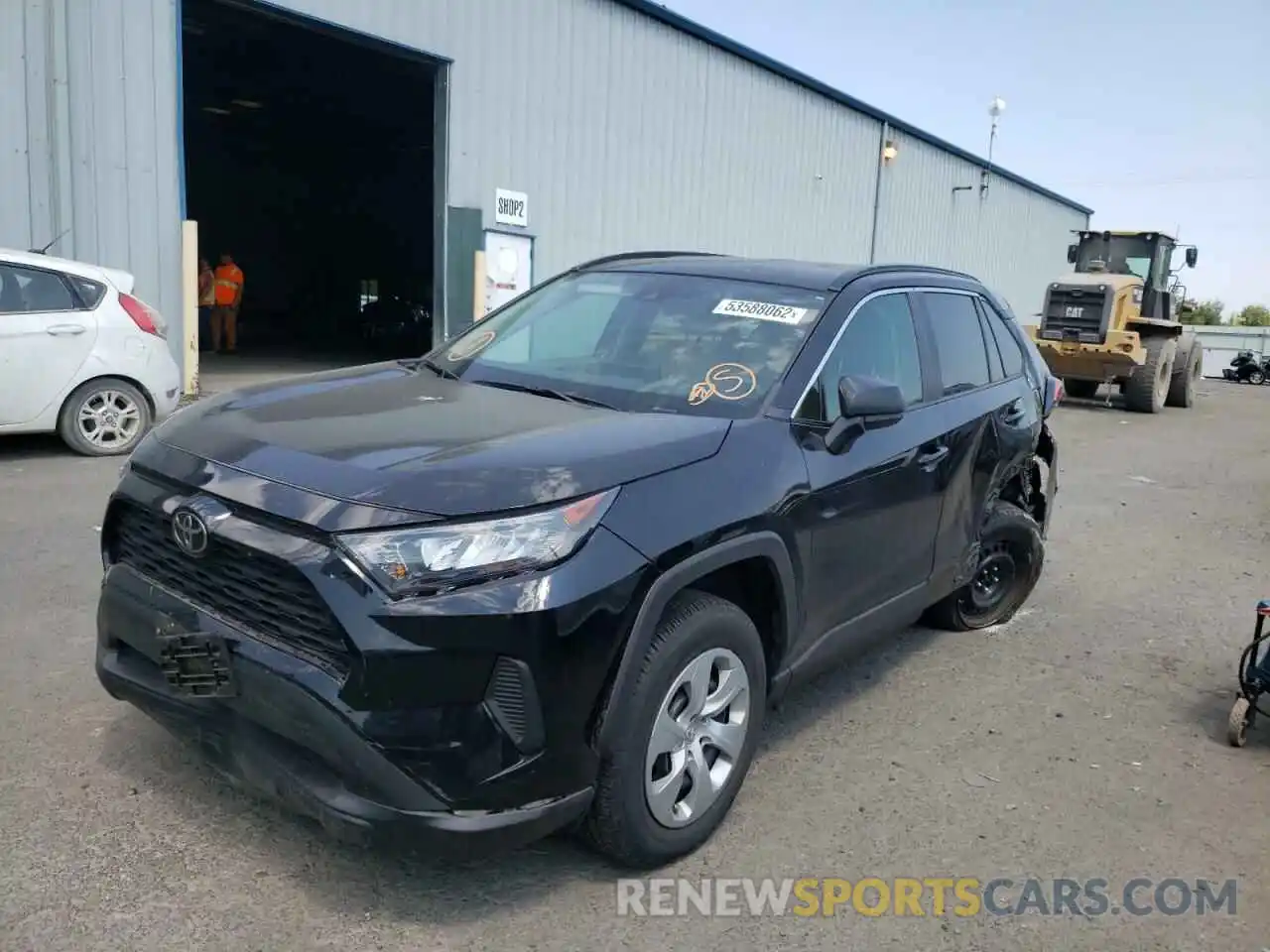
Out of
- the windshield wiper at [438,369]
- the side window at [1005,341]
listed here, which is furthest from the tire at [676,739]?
the side window at [1005,341]

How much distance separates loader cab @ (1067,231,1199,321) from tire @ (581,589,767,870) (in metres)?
17.9

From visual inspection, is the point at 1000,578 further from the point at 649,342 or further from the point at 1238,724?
the point at 649,342

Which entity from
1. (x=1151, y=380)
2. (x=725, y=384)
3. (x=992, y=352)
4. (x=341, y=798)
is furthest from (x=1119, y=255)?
(x=341, y=798)

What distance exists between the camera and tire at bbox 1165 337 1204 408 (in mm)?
18844

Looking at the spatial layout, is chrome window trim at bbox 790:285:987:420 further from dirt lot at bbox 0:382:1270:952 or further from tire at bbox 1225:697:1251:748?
tire at bbox 1225:697:1251:748

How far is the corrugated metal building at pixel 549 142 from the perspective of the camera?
10367mm

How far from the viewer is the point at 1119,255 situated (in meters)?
19.3

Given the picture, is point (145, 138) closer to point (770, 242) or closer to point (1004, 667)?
point (1004, 667)

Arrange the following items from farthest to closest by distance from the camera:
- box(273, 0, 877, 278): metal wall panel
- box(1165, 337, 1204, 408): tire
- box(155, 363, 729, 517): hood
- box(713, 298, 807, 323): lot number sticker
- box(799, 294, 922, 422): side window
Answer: box(1165, 337, 1204, 408): tire, box(273, 0, 877, 278): metal wall panel, box(713, 298, 807, 323): lot number sticker, box(799, 294, 922, 422): side window, box(155, 363, 729, 517): hood

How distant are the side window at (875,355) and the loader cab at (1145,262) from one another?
53.8 feet

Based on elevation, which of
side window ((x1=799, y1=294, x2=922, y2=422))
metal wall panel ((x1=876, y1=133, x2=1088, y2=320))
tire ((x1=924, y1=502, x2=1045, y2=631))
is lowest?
tire ((x1=924, y1=502, x2=1045, y2=631))

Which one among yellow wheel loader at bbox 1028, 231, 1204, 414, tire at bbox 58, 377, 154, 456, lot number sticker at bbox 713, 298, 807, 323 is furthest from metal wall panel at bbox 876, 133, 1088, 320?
lot number sticker at bbox 713, 298, 807, 323

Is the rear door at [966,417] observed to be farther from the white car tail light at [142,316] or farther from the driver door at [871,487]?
the white car tail light at [142,316]

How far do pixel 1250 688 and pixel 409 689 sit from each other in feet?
11.1
